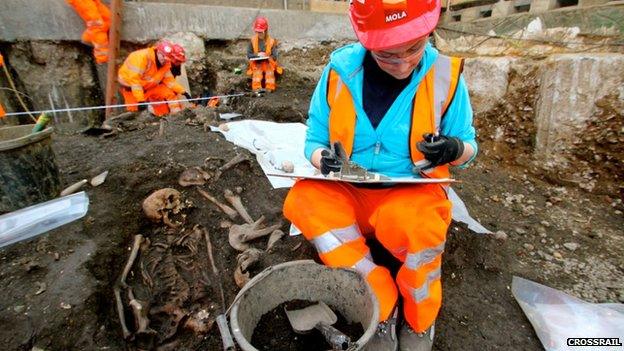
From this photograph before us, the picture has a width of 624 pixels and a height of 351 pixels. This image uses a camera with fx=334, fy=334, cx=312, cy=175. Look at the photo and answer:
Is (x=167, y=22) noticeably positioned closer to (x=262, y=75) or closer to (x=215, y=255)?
(x=262, y=75)

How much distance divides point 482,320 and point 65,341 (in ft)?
7.88

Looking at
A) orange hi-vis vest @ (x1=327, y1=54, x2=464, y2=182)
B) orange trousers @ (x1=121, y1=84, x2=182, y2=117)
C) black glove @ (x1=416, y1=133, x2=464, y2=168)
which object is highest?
orange hi-vis vest @ (x1=327, y1=54, x2=464, y2=182)

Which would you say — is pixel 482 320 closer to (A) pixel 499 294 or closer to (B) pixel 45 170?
(A) pixel 499 294

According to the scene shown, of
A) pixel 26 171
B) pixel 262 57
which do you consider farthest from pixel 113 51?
pixel 26 171

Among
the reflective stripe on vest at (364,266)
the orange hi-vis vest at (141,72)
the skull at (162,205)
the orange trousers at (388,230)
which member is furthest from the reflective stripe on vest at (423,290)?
the orange hi-vis vest at (141,72)

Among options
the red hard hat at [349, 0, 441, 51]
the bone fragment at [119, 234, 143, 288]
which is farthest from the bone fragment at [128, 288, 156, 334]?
the red hard hat at [349, 0, 441, 51]

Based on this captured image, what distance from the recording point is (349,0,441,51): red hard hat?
1.46 meters

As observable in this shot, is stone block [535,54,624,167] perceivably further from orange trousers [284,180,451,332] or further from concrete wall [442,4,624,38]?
orange trousers [284,180,451,332]

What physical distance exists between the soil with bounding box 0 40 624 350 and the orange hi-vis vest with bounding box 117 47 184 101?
2.39m

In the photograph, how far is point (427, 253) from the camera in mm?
1612

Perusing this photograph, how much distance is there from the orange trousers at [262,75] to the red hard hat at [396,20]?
6095 millimetres

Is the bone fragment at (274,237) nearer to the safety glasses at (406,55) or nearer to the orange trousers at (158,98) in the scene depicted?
the safety glasses at (406,55)

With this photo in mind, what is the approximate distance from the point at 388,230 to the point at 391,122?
0.57 m

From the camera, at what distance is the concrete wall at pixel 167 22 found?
568cm
